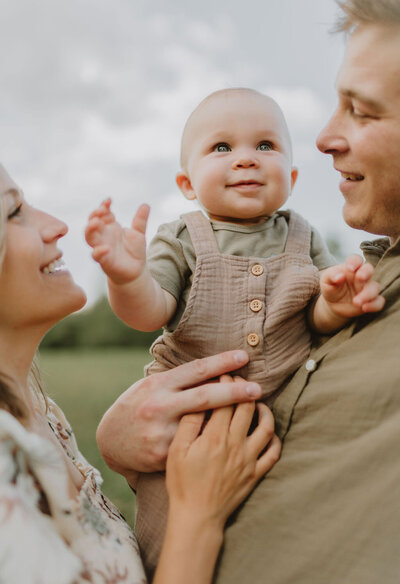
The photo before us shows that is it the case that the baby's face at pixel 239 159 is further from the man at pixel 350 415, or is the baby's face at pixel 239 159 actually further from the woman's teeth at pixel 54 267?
the woman's teeth at pixel 54 267

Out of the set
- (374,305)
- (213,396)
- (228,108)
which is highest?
(228,108)

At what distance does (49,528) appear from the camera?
4.67ft

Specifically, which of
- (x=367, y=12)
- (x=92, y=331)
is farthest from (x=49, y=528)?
(x=92, y=331)

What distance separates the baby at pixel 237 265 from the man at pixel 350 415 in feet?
0.42

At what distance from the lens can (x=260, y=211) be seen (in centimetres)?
227

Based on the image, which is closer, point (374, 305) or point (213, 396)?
point (374, 305)

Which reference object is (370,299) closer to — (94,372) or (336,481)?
(336,481)

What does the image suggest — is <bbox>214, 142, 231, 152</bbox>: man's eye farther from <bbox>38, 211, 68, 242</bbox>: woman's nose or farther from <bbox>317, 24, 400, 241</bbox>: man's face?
<bbox>38, 211, 68, 242</bbox>: woman's nose

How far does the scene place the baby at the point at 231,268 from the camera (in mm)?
1916

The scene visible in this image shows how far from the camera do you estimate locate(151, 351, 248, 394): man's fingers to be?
2053mm

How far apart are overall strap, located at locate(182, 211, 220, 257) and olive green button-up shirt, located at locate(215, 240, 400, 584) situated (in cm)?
56

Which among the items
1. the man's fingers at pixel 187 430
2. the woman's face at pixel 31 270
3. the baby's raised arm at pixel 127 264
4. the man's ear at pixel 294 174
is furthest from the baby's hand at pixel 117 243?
the man's ear at pixel 294 174

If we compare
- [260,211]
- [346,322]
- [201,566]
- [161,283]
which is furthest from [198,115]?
[201,566]

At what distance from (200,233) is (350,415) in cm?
86
